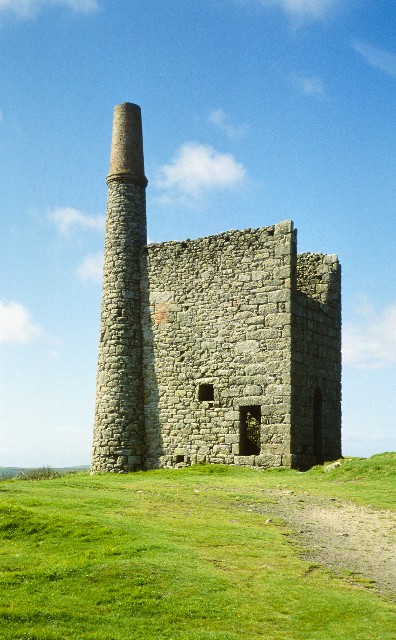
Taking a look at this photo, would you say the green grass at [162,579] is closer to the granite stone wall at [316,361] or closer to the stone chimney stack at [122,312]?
the granite stone wall at [316,361]

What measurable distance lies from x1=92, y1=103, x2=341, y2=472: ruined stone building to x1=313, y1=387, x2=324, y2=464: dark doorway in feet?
0.12

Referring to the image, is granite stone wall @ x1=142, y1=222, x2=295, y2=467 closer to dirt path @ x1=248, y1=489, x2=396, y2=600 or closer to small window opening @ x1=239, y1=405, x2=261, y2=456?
small window opening @ x1=239, y1=405, x2=261, y2=456

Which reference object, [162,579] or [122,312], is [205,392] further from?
[162,579]

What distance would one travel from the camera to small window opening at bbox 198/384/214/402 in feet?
76.5

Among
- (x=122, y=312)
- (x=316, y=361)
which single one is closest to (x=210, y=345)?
(x=316, y=361)

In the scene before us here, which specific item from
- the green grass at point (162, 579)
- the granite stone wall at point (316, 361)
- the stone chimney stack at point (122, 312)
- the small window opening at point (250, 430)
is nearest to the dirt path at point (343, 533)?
the green grass at point (162, 579)

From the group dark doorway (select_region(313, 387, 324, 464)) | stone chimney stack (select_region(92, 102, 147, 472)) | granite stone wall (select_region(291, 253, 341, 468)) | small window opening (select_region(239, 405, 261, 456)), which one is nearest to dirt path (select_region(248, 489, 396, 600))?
granite stone wall (select_region(291, 253, 341, 468))

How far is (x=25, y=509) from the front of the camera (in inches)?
488

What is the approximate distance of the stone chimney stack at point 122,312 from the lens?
2442cm

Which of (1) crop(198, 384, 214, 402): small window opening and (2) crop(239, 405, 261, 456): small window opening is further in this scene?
(1) crop(198, 384, 214, 402): small window opening

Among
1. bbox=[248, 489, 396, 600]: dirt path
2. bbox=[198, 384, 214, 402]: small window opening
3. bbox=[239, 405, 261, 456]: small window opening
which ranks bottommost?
bbox=[248, 489, 396, 600]: dirt path

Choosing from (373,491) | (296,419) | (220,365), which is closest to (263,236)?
(220,365)

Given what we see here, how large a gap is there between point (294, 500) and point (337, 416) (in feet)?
32.7

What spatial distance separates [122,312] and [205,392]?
4050mm
